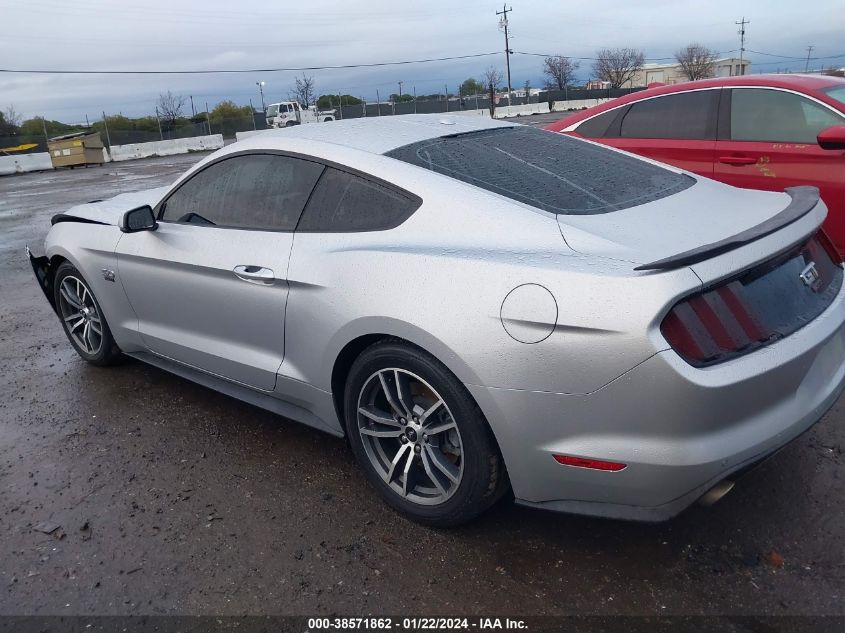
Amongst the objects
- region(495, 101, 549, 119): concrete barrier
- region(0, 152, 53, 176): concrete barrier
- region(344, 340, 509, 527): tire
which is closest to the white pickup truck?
region(495, 101, 549, 119): concrete barrier

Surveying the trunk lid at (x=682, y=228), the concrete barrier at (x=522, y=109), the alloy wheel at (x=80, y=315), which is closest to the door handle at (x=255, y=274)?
the trunk lid at (x=682, y=228)

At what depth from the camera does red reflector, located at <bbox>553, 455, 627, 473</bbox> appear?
2.23 metres

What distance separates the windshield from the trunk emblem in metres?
2.78

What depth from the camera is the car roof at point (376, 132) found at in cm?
317

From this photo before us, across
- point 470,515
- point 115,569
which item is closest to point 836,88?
point 470,515

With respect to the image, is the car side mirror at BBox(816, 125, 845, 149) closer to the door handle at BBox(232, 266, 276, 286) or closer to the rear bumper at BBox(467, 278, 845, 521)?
the rear bumper at BBox(467, 278, 845, 521)

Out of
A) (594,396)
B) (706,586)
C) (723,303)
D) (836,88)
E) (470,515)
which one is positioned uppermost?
(836,88)

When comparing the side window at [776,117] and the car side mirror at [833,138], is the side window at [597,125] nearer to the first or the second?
the side window at [776,117]

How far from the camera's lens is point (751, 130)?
5055 millimetres

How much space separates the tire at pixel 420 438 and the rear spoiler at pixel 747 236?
81 cm

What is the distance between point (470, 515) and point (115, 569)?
1.38m

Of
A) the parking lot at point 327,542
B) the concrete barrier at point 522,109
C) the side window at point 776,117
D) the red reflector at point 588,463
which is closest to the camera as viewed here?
the red reflector at point 588,463

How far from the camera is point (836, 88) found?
5008 millimetres

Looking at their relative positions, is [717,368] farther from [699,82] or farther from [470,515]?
[699,82]
